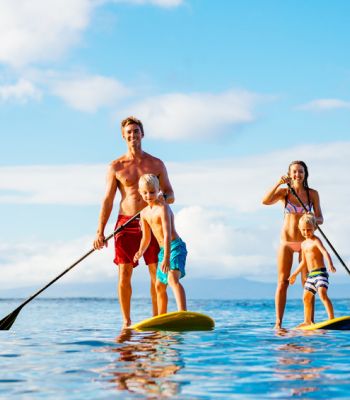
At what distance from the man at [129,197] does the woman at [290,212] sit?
1670 mm

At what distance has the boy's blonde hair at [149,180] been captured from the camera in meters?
8.48

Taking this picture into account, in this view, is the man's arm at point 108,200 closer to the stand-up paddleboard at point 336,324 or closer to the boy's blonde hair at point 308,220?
the boy's blonde hair at point 308,220

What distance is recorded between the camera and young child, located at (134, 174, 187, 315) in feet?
27.7

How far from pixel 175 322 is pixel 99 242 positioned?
4.64ft

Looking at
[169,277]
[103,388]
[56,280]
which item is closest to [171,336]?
[169,277]

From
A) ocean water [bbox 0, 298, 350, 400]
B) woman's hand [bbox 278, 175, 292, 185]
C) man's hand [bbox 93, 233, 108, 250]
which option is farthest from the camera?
woman's hand [bbox 278, 175, 292, 185]

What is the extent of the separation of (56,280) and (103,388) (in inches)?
186

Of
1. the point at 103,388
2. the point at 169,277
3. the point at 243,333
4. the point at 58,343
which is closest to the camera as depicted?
the point at 103,388

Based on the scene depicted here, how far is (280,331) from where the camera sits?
916cm

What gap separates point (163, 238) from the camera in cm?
862

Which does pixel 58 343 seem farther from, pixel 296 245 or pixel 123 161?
pixel 296 245

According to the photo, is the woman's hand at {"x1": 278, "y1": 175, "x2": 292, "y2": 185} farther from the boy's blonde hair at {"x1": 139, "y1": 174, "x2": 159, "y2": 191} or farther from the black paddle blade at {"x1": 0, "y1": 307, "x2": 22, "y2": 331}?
the black paddle blade at {"x1": 0, "y1": 307, "x2": 22, "y2": 331}

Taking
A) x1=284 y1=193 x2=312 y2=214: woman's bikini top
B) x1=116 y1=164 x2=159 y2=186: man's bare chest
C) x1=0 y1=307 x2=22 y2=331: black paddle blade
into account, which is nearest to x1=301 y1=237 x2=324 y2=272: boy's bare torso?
x1=284 y1=193 x2=312 y2=214: woman's bikini top

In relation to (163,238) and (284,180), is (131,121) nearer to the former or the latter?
(163,238)
